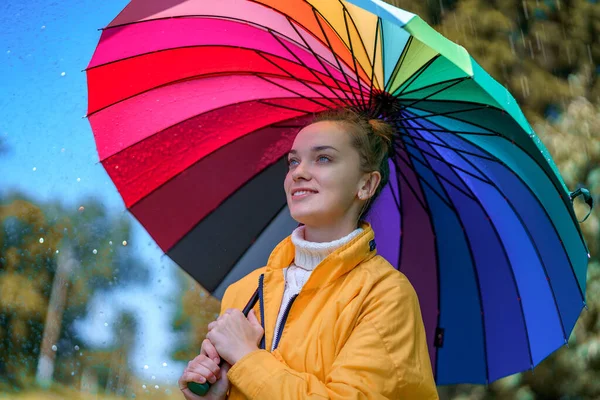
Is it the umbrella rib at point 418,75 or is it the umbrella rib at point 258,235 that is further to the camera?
the umbrella rib at point 258,235

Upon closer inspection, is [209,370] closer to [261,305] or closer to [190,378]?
[190,378]

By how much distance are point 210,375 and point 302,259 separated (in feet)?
1.57

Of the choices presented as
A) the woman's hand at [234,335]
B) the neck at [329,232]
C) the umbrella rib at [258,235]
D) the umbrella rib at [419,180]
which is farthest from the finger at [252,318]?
the umbrella rib at [419,180]

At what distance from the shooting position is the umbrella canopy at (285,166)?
8.48 feet

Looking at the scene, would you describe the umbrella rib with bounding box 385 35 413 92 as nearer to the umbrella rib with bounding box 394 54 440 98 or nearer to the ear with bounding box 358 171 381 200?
the umbrella rib with bounding box 394 54 440 98

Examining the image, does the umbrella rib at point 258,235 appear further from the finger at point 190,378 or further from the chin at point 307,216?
the finger at point 190,378

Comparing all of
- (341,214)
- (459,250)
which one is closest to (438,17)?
(459,250)

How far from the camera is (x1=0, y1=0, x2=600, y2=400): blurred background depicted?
525 cm

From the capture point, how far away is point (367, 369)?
6.81ft

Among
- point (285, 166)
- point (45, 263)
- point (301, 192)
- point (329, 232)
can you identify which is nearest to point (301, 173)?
point (301, 192)

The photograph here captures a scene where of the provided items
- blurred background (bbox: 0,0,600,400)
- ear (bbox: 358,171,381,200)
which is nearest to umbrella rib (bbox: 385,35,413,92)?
ear (bbox: 358,171,381,200)

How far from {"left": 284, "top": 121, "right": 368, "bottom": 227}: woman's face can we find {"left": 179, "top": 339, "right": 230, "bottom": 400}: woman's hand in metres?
0.50

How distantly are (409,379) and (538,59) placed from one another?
454 cm

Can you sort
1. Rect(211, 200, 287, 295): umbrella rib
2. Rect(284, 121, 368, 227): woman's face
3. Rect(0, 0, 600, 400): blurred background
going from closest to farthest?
Rect(284, 121, 368, 227): woman's face
Rect(211, 200, 287, 295): umbrella rib
Rect(0, 0, 600, 400): blurred background
